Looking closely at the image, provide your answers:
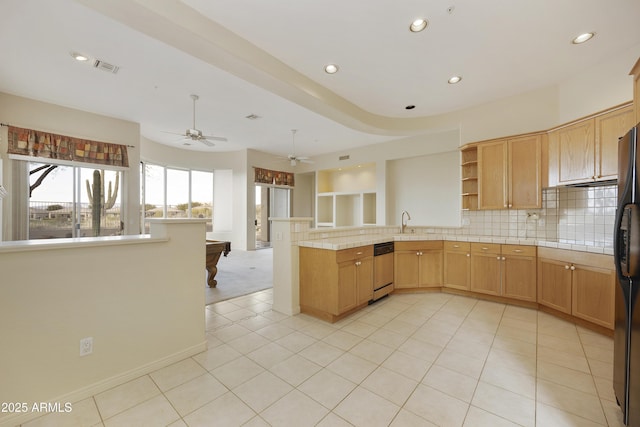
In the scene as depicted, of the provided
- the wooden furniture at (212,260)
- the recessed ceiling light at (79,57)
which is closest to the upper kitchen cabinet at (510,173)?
the wooden furniture at (212,260)

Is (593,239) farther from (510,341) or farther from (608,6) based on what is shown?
(608,6)

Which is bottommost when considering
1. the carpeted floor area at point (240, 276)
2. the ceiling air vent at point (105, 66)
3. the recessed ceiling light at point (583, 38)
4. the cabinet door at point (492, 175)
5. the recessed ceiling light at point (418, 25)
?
the carpeted floor area at point (240, 276)

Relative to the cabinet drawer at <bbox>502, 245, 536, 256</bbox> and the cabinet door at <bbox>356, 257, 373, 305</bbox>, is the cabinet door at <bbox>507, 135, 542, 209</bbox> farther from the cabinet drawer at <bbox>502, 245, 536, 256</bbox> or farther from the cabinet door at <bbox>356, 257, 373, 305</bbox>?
the cabinet door at <bbox>356, 257, 373, 305</bbox>

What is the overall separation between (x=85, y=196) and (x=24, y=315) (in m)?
4.80

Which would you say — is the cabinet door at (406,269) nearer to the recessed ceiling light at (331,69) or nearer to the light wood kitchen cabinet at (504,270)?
the light wood kitchen cabinet at (504,270)

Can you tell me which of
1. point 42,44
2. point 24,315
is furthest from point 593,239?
point 42,44

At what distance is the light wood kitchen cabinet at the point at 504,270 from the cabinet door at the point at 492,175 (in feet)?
2.22

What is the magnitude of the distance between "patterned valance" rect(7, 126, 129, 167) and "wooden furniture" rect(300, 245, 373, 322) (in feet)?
15.8

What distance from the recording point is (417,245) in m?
3.95

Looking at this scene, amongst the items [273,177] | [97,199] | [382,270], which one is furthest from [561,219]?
[97,199]

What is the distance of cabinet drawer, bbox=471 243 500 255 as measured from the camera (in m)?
3.53

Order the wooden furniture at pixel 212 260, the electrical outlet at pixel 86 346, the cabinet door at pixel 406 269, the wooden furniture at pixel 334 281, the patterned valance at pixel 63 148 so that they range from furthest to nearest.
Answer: the wooden furniture at pixel 212 260 → the patterned valance at pixel 63 148 → the cabinet door at pixel 406 269 → the wooden furniture at pixel 334 281 → the electrical outlet at pixel 86 346

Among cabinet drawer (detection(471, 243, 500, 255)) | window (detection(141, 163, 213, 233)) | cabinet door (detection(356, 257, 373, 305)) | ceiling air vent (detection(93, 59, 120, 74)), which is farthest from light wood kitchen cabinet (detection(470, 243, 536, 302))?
window (detection(141, 163, 213, 233))

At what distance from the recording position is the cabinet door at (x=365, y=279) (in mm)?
3193
